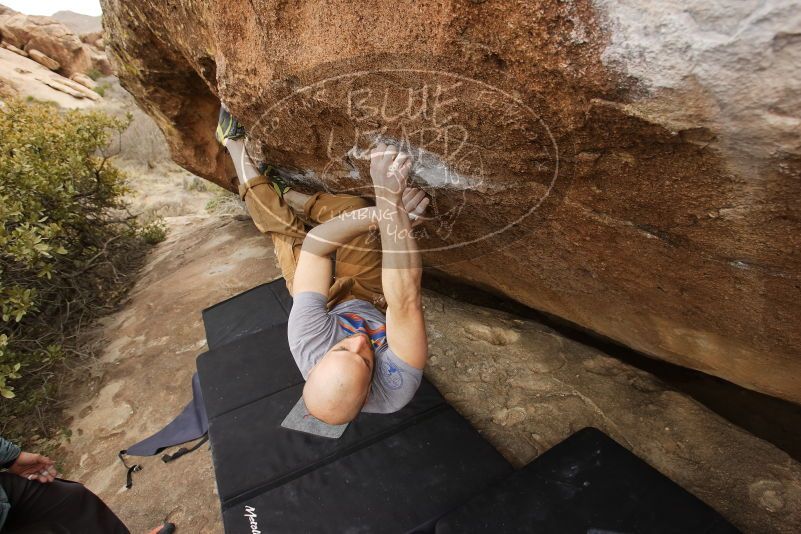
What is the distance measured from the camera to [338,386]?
4.76 ft

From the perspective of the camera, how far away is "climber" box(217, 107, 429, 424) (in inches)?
58.1

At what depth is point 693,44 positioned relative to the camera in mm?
794

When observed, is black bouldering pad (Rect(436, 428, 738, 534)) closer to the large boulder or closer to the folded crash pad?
the folded crash pad

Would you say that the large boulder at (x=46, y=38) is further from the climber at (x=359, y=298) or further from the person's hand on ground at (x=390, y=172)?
the person's hand on ground at (x=390, y=172)

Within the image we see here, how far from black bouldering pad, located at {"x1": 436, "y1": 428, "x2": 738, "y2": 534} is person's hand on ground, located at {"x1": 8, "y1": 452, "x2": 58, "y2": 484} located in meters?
1.56

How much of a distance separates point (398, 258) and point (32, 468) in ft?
5.56

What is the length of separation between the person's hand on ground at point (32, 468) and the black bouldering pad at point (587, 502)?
5.12 ft

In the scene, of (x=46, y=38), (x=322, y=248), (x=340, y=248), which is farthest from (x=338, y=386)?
(x=46, y=38)

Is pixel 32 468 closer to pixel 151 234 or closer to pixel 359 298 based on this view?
pixel 359 298

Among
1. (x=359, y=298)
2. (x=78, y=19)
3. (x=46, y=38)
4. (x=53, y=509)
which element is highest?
(x=78, y=19)

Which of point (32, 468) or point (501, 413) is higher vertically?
point (501, 413)

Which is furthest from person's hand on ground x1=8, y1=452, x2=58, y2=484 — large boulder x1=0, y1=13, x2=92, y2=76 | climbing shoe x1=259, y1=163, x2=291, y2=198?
large boulder x1=0, y1=13, x2=92, y2=76

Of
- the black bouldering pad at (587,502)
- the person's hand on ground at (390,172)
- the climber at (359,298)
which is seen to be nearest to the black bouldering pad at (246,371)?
the climber at (359,298)

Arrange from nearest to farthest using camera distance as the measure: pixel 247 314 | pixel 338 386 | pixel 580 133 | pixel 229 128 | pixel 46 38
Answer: pixel 580 133 → pixel 338 386 → pixel 229 128 → pixel 247 314 → pixel 46 38
